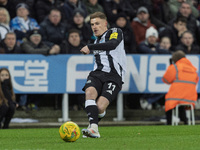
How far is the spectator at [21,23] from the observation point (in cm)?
1537

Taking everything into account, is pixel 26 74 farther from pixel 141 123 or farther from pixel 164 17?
pixel 164 17

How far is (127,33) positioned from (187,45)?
1.78 meters

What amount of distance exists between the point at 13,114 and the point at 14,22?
317 centimetres

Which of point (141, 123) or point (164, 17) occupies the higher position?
point (164, 17)

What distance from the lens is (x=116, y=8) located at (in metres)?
17.9

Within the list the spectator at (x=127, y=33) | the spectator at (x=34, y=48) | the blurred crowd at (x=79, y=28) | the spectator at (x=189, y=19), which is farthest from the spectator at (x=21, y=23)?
the spectator at (x=189, y=19)

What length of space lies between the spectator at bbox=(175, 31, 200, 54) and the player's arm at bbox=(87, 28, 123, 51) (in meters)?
7.54

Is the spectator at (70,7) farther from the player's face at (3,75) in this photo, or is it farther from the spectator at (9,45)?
the player's face at (3,75)

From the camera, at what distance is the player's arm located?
8.34m

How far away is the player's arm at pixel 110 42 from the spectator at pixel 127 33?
7.08 meters

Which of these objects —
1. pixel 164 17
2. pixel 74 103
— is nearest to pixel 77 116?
pixel 74 103

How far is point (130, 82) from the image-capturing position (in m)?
15.1

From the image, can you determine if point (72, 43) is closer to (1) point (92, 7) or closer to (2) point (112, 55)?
(1) point (92, 7)

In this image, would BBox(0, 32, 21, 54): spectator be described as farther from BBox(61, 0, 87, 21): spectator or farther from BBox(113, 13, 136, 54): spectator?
BBox(113, 13, 136, 54): spectator
